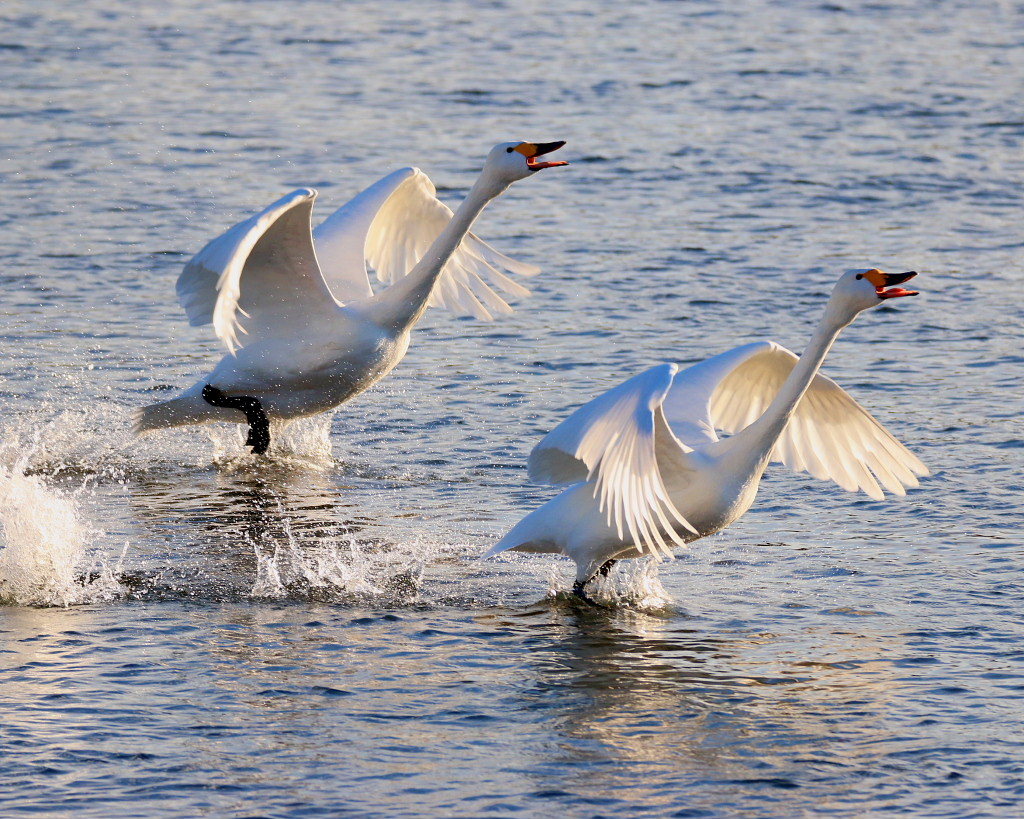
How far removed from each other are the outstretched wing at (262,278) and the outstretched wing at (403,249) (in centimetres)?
93

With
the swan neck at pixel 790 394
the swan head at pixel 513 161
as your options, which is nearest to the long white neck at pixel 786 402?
the swan neck at pixel 790 394

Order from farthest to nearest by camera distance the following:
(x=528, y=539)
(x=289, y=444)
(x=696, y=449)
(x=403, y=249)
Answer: (x=403, y=249) < (x=289, y=444) < (x=528, y=539) < (x=696, y=449)

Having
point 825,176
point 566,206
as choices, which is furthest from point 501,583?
point 825,176

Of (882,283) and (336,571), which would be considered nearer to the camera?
(882,283)

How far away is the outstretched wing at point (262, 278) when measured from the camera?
29.1 ft

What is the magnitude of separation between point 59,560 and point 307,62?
16.5 m

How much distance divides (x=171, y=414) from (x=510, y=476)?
2.36 meters

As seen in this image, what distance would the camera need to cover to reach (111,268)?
1616cm

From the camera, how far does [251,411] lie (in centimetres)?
1187

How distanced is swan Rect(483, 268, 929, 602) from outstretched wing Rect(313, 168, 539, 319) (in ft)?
9.10

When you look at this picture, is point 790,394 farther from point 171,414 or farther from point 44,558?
point 171,414

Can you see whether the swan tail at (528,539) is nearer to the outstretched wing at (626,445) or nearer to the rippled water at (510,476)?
the rippled water at (510,476)

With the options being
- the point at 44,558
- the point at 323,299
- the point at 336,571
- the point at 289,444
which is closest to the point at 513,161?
the point at 323,299

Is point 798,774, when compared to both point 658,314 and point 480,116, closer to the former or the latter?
point 658,314
